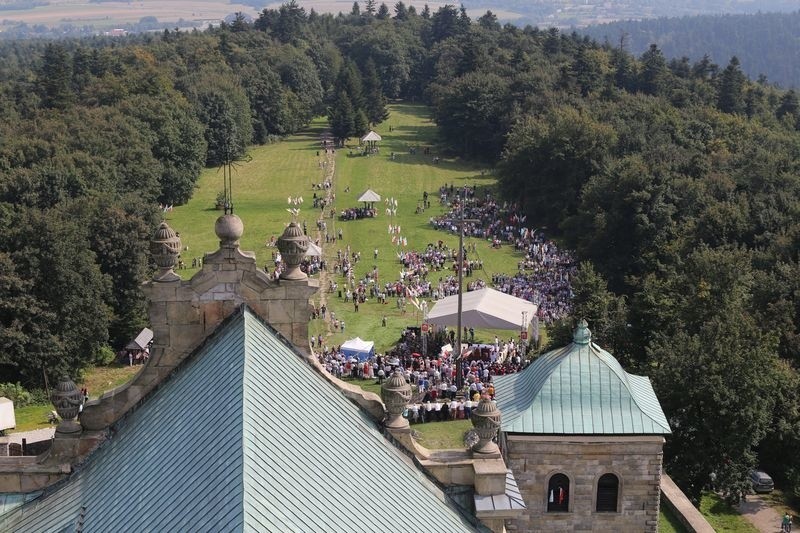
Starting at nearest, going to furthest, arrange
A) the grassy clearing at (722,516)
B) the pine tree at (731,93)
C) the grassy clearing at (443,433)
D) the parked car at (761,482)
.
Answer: the grassy clearing at (722,516)
the parked car at (761,482)
the grassy clearing at (443,433)
the pine tree at (731,93)

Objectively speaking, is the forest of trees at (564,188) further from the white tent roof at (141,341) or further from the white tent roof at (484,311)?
the white tent roof at (484,311)

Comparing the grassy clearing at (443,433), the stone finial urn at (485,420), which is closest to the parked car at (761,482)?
the grassy clearing at (443,433)

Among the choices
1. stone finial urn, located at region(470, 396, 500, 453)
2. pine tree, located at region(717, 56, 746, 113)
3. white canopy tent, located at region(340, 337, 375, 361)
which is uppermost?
stone finial urn, located at region(470, 396, 500, 453)

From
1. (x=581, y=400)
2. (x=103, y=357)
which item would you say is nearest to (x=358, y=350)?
→ (x=103, y=357)

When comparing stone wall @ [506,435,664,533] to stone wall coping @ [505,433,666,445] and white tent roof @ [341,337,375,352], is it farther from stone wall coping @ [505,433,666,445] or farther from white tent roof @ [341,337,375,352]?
white tent roof @ [341,337,375,352]

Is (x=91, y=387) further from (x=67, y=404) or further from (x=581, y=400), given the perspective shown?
(x=67, y=404)

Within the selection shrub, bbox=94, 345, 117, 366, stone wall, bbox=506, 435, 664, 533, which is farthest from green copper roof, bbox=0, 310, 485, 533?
shrub, bbox=94, 345, 117, 366

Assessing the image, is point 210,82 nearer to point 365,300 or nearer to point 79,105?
point 79,105
